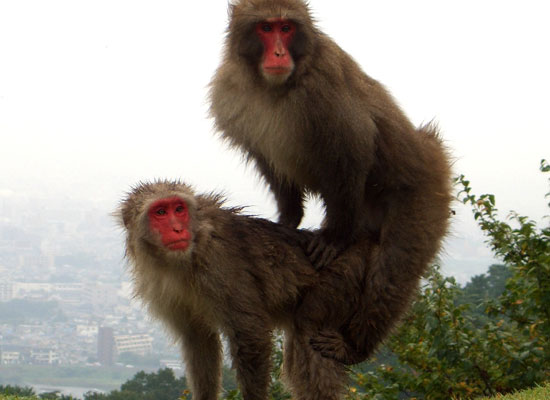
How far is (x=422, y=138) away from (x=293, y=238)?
4.23ft

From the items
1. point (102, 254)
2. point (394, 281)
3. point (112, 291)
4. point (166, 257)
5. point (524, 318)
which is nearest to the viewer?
point (166, 257)

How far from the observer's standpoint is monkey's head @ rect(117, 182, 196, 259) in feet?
16.0

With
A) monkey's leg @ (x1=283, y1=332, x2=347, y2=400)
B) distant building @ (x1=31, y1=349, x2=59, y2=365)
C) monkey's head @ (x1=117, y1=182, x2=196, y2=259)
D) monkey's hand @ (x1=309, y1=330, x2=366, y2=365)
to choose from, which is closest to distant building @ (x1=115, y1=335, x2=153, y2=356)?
distant building @ (x1=31, y1=349, x2=59, y2=365)

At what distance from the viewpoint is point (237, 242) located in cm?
526

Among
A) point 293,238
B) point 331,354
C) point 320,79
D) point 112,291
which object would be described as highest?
point 112,291

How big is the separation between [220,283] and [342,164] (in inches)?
45.7

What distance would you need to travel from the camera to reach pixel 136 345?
2577 cm

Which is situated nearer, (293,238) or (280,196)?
(293,238)

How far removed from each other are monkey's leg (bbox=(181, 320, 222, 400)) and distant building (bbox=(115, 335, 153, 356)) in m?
20.7

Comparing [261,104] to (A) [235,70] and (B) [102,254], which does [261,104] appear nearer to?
(A) [235,70]

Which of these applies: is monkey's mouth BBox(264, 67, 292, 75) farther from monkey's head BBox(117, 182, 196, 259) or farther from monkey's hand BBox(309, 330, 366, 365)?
monkey's hand BBox(309, 330, 366, 365)

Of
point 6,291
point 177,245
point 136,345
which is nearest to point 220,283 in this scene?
point 177,245

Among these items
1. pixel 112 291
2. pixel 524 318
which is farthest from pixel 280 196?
pixel 112 291

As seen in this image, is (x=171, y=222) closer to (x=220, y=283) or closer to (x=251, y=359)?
(x=220, y=283)
